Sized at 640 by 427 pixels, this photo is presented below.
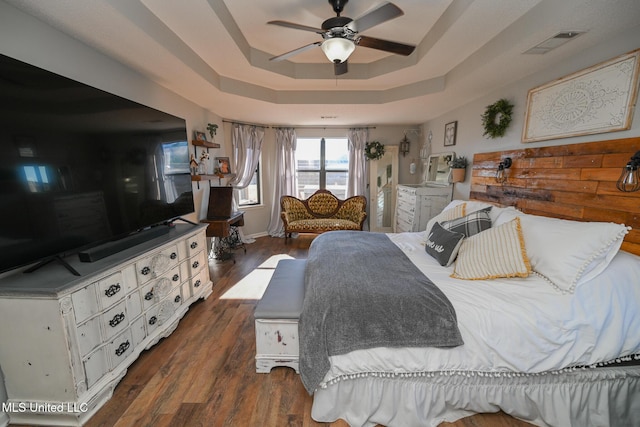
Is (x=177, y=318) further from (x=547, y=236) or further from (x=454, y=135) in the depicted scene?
(x=454, y=135)

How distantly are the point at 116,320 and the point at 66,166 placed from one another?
976 millimetres

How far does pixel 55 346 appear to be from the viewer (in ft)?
4.20

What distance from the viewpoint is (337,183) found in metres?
5.44

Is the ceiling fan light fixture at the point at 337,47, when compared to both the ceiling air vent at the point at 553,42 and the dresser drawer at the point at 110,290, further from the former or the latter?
the dresser drawer at the point at 110,290

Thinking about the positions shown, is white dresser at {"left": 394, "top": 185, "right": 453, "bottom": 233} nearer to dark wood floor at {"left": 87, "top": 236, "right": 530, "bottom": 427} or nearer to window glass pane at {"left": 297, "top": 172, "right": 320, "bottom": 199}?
window glass pane at {"left": 297, "top": 172, "right": 320, "bottom": 199}

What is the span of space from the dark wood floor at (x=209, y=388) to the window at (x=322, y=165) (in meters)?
3.56

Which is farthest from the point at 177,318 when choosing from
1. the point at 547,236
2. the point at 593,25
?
the point at 593,25

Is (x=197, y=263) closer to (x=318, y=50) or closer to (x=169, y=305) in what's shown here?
(x=169, y=305)

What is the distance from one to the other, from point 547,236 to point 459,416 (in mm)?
1225

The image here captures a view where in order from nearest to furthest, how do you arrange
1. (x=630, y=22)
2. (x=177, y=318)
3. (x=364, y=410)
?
(x=364, y=410) < (x=630, y=22) < (x=177, y=318)

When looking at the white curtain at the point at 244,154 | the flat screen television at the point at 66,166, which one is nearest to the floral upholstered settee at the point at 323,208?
the white curtain at the point at 244,154

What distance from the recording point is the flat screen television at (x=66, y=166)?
3.95ft

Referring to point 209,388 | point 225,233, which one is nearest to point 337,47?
point 209,388

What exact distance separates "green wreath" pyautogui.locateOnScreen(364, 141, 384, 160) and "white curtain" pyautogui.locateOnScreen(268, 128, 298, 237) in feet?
4.94
